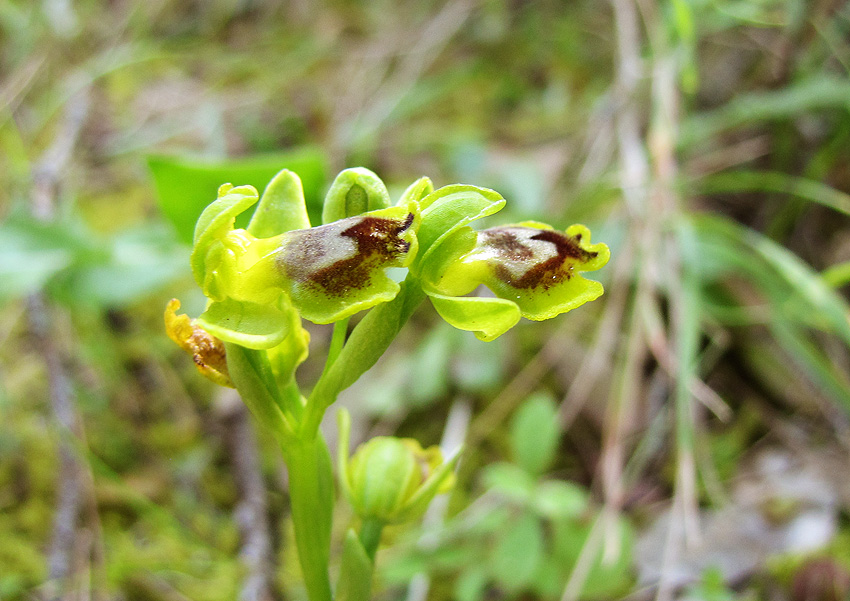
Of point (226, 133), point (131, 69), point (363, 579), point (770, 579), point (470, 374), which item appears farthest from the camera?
point (131, 69)

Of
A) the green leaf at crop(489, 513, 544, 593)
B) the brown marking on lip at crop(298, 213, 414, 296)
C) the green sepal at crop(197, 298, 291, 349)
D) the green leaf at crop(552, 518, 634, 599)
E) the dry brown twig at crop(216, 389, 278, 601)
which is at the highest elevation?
the brown marking on lip at crop(298, 213, 414, 296)

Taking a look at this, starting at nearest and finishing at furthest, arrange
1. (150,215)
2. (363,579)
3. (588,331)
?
(363,579) → (588,331) → (150,215)

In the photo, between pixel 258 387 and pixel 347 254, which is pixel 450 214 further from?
pixel 258 387

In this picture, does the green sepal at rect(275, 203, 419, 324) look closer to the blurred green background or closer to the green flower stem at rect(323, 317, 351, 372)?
the green flower stem at rect(323, 317, 351, 372)

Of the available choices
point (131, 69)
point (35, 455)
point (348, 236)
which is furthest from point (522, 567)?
point (131, 69)

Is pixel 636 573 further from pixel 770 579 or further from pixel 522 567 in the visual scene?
pixel 522 567

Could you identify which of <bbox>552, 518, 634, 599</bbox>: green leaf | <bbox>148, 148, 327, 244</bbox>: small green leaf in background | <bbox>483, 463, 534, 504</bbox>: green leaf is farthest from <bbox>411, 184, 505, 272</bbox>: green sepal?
<bbox>148, 148, 327, 244</bbox>: small green leaf in background

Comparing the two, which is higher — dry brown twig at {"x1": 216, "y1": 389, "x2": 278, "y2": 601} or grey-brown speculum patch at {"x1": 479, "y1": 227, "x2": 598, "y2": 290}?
grey-brown speculum patch at {"x1": 479, "y1": 227, "x2": 598, "y2": 290}
